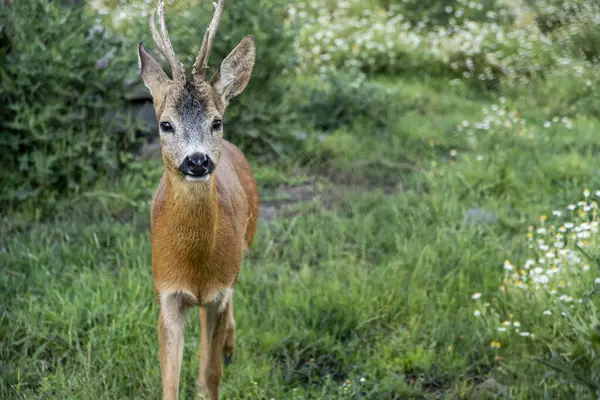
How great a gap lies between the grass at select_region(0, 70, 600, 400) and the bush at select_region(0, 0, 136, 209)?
0.25 meters

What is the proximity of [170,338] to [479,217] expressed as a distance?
2849mm

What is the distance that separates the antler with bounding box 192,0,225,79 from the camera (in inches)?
119

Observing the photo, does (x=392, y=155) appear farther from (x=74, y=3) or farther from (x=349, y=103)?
(x=74, y=3)

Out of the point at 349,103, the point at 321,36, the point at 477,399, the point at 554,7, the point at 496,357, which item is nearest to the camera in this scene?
the point at 477,399

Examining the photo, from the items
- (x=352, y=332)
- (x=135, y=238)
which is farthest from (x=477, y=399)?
(x=135, y=238)

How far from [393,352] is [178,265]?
139 cm

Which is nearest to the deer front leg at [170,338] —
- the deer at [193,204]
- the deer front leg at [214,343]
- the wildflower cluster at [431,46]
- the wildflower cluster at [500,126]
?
the deer at [193,204]

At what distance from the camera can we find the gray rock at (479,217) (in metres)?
5.51

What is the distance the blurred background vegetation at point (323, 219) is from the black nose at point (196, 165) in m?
1.17

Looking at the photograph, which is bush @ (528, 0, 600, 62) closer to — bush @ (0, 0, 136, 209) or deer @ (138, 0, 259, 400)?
bush @ (0, 0, 136, 209)

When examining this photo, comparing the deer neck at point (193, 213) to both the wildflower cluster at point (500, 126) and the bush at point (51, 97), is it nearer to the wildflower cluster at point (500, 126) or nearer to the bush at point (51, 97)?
the bush at point (51, 97)

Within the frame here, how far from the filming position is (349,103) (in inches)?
319

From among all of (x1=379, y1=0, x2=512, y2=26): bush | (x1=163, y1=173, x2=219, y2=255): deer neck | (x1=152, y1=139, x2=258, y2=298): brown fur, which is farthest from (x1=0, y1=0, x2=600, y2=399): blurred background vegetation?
(x1=379, y1=0, x2=512, y2=26): bush

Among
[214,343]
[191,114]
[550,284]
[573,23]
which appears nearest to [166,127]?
[191,114]
